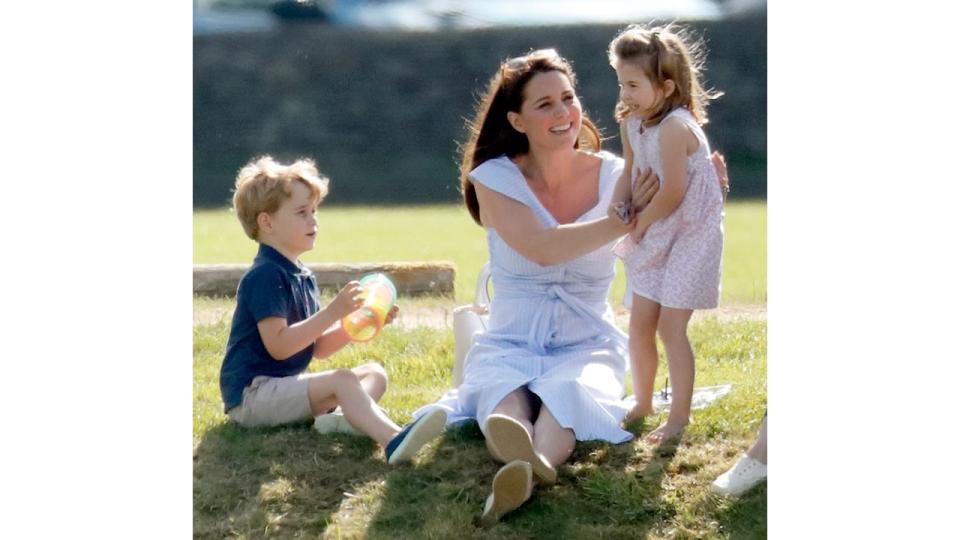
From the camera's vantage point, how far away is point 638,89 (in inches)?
143

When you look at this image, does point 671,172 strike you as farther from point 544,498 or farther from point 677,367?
point 544,498

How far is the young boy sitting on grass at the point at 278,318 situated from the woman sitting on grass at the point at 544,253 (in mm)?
323

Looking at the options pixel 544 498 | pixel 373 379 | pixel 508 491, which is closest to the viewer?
pixel 508 491

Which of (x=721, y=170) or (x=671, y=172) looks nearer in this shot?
(x=671, y=172)

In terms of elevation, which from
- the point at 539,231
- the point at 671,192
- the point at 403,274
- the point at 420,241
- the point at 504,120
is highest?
the point at 504,120

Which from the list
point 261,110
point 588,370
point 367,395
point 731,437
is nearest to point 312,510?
point 367,395

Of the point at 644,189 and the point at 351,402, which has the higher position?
the point at 644,189

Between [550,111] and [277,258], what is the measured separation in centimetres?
88

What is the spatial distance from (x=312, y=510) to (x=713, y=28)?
5.95 ft

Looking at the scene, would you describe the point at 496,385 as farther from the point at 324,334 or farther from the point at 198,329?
the point at 198,329

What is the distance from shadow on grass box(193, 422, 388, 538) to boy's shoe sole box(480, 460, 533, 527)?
382 millimetres

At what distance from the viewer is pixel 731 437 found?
3.73 meters

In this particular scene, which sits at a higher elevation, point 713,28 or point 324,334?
point 713,28

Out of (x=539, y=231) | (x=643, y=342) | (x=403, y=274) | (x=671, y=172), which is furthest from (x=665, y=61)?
(x=403, y=274)
